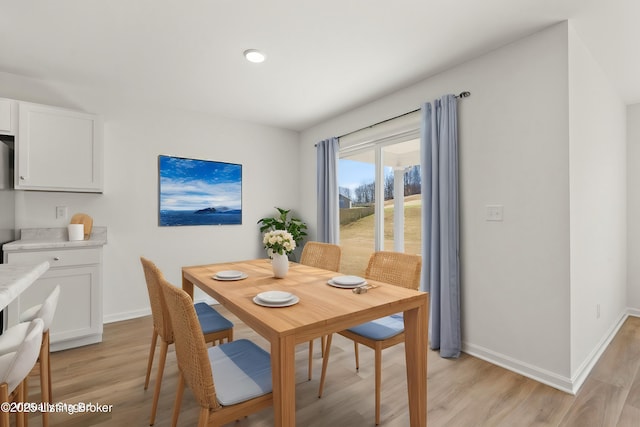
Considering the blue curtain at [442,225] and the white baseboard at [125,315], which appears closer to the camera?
the blue curtain at [442,225]

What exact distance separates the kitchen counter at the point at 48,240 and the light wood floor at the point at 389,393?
0.94 metres

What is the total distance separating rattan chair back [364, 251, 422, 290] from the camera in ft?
6.91

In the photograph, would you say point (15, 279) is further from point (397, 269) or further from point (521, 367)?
point (521, 367)

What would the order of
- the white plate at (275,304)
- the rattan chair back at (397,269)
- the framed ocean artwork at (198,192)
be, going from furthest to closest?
the framed ocean artwork at (198,192)
the rattan chair back at (397,269)
the white plate at (275,304)

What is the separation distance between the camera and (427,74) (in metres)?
2.90

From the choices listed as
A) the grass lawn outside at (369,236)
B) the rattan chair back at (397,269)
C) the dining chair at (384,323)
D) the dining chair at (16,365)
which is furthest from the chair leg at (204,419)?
the grass lawn outside at (369,236)

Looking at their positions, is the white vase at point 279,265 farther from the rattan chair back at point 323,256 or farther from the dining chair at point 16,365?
the dining chair at point 16,365

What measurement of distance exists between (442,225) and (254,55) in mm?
2140

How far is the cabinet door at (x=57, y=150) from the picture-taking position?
2.77 m

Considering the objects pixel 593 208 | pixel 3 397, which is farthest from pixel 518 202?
pixel 3 397

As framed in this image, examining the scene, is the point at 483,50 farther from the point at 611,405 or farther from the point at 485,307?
the point at 611,405

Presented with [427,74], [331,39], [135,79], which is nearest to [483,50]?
[427,74]

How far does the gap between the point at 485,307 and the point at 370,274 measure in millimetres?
1014

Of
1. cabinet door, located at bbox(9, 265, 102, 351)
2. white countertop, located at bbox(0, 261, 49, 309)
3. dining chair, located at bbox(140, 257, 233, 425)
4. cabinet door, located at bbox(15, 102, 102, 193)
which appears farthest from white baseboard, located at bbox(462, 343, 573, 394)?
cabinet door, located at bbox(15, 102, 102, 193)
